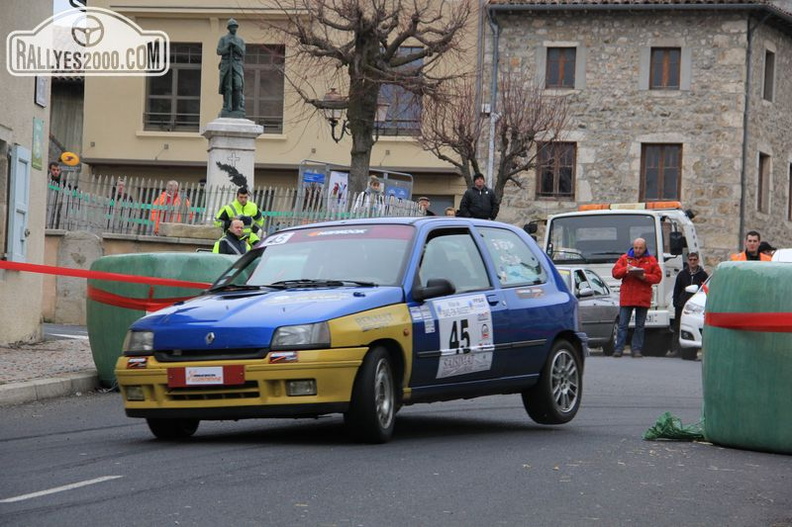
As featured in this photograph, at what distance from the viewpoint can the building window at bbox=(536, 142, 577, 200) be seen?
42.1 meters

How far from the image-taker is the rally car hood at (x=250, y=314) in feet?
30.7

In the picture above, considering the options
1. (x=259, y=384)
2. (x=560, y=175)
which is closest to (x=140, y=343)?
(x=259, y=384)

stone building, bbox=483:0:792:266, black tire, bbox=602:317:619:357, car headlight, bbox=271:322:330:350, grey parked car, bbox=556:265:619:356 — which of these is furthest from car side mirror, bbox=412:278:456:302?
stone building, bbox=483:0:792:266

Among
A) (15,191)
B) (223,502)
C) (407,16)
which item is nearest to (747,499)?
(223,502)

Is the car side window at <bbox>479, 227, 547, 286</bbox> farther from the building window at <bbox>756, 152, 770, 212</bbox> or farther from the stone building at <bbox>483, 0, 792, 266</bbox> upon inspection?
the building window at <bbox>756, 152, 770, 212</bbox>

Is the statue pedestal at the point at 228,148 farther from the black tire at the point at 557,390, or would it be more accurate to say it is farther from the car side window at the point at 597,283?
the black tire at the point at 557,390

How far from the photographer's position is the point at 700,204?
41656mm

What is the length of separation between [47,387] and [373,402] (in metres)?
4.86

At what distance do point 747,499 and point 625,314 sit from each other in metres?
16.3

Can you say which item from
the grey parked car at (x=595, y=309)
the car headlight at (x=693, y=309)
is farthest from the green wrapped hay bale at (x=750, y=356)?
the grey parked car at (x=595, y=309)

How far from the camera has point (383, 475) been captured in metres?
8.09

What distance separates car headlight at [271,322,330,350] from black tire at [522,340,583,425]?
8.16ft

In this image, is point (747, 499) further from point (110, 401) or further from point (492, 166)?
point (492, 166)

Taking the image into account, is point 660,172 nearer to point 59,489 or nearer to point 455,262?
point 455,262
